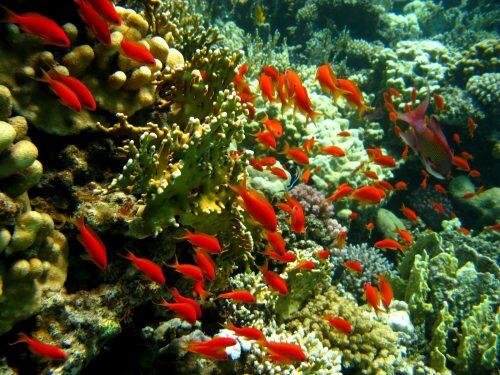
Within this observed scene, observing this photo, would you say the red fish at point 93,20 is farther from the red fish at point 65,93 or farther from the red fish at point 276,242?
the red fish at point 276,242

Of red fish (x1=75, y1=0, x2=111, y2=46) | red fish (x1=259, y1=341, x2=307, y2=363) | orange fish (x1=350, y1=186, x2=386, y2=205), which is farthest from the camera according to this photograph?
orange fish (x1=350, y1=186, x2=386, y2=205)

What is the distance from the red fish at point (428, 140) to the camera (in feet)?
11.0

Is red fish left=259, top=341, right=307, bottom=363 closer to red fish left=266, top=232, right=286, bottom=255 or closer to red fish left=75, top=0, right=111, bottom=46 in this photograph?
red fish left=266, top=232, right=286, bottom=255

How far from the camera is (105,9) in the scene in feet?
8.23

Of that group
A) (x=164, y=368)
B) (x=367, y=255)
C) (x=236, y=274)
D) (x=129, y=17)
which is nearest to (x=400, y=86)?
(x=367, y=255)

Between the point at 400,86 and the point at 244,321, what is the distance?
856 cm

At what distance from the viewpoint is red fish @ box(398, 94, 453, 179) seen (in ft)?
11.0

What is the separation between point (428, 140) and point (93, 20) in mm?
3167

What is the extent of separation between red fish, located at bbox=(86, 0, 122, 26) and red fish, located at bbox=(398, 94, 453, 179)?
2795 millimetres

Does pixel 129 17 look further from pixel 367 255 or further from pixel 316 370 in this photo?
pixel 367 255

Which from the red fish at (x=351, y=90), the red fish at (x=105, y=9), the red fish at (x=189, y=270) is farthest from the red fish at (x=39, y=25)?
the red fish at (x=351, y=90)

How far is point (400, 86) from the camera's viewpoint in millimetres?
9883

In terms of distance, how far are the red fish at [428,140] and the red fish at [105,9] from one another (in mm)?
2795

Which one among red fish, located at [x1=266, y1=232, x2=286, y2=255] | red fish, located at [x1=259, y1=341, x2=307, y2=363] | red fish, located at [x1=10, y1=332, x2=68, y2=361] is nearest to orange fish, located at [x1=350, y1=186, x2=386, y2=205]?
red fish, located at [x1=266, y1=232, x2=286, y2=255]
